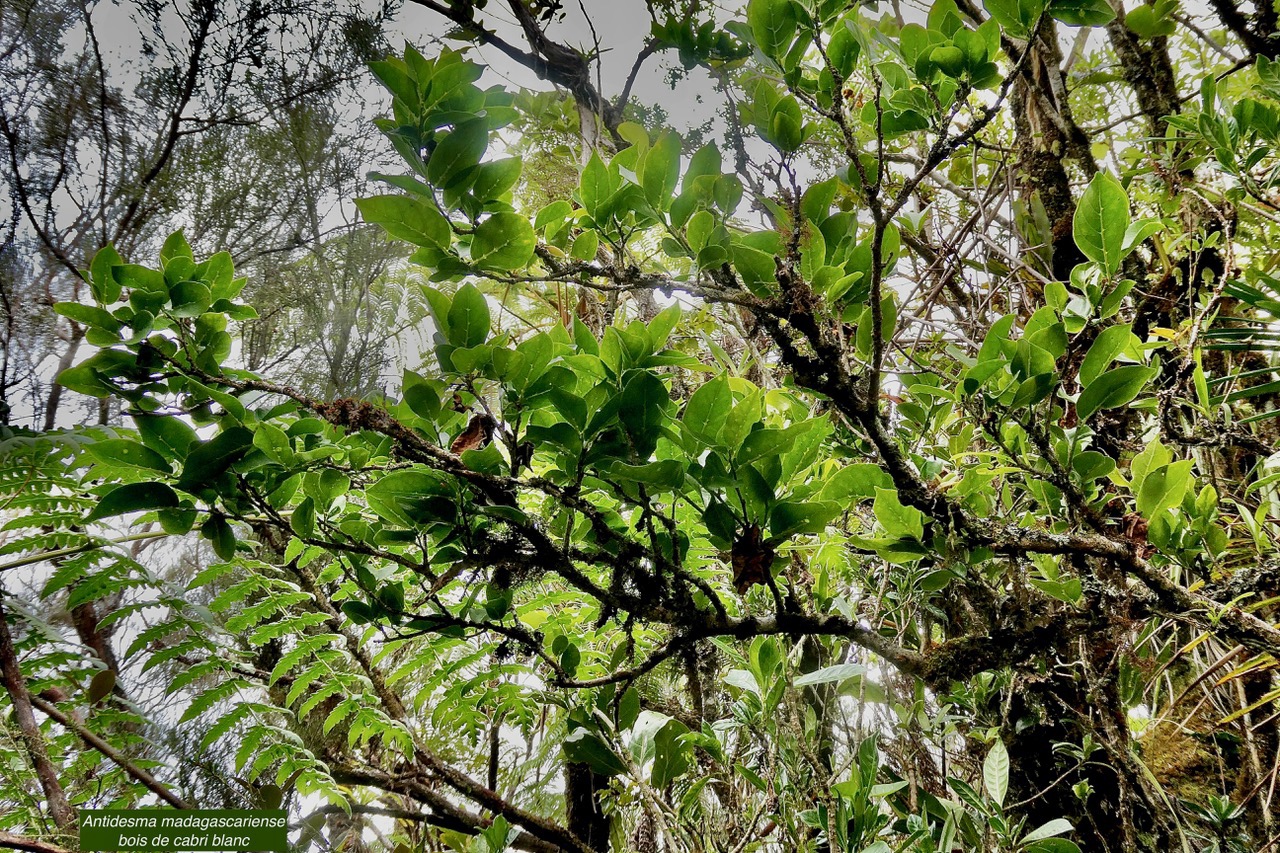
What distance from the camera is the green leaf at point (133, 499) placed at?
386 millimetres

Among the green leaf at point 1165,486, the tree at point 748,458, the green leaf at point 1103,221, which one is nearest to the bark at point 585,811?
the tree at point 748,458

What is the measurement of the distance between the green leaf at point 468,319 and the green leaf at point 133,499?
8.2 inches

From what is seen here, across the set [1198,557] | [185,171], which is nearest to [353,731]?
[1198,557]

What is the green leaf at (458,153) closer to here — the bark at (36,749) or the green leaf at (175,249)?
the green leaf at (175,249)

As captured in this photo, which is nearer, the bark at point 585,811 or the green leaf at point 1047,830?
the green leaf at point 1047,830

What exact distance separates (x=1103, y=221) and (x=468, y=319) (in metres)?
0.46

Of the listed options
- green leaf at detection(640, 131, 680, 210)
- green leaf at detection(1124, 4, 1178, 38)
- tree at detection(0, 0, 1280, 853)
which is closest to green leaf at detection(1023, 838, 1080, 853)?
tree at detection(0, 0, 1280, 853)

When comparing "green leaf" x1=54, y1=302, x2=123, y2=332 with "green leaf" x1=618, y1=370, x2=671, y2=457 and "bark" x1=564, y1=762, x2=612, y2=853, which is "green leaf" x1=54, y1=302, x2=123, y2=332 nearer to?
"green leaf" x1=618, y1=370, x2=671, y2=457

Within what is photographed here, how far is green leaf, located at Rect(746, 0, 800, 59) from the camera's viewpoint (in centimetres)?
42

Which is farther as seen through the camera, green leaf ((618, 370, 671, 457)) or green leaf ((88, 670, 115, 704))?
green leaf ((88, 670, 115, 704))

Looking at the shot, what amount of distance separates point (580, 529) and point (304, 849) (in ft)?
3.37

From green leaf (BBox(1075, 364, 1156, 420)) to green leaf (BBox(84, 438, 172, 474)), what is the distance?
636 mm

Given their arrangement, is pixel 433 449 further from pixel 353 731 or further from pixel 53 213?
pixel 53 213

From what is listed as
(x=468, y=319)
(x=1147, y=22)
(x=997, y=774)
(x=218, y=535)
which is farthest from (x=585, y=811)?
(x=1147, y=22)
